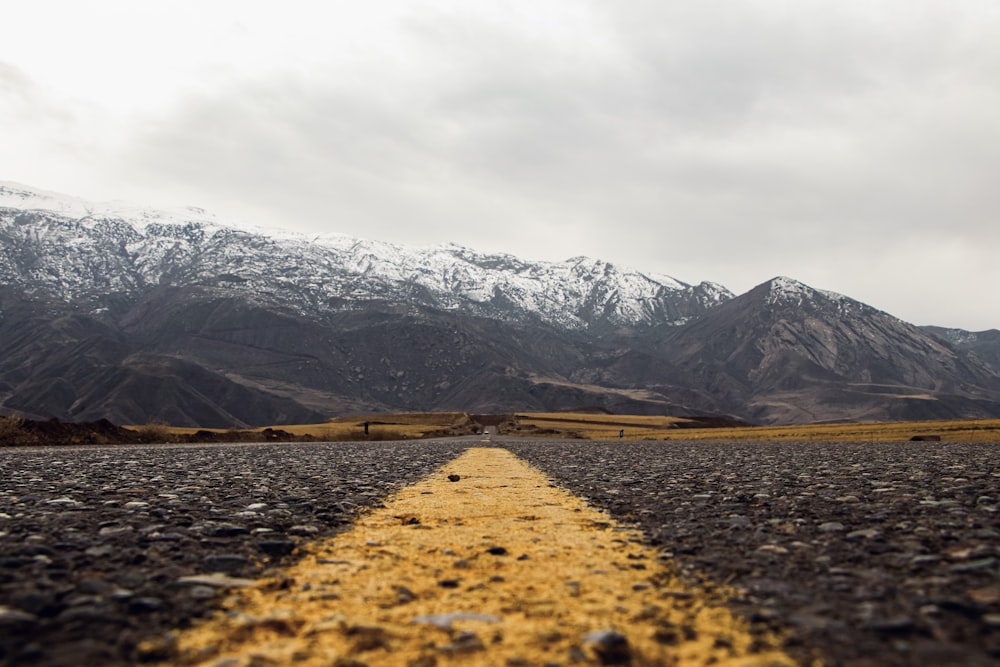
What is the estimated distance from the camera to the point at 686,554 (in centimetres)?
728

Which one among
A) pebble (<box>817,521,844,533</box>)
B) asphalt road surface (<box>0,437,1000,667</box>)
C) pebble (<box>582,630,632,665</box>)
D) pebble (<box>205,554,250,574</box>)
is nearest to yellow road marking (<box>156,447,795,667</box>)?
pebble (<box>582,630,632,665</box>)

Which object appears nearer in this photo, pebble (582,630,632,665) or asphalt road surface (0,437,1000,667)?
pebble (582,630,632,665)

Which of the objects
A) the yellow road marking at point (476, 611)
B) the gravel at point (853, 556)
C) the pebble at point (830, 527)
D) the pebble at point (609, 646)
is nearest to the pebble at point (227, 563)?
the yellow road marking at point (476, 611)

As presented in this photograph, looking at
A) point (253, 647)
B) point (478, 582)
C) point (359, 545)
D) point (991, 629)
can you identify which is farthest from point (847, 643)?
point (359, 545)

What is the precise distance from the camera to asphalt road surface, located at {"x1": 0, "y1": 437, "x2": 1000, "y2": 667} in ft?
14.2

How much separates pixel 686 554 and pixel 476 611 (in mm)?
3041

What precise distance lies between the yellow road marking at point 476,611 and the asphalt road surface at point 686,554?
0.36 metres

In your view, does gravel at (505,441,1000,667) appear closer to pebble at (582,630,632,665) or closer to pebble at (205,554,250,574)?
pebble at (582,630,632,665)

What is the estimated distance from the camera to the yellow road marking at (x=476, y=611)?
13.7 feet

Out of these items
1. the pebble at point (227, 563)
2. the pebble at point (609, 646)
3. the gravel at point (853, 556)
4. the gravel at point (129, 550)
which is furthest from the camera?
the pebble at point (227, 563)

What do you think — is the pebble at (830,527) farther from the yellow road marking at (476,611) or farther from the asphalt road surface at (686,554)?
the yellow road marking at (476,611)

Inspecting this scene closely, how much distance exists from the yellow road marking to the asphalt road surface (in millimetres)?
360

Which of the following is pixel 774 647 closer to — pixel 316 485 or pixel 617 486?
pixel 617 486

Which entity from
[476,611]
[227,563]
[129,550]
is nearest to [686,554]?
[476,611]
